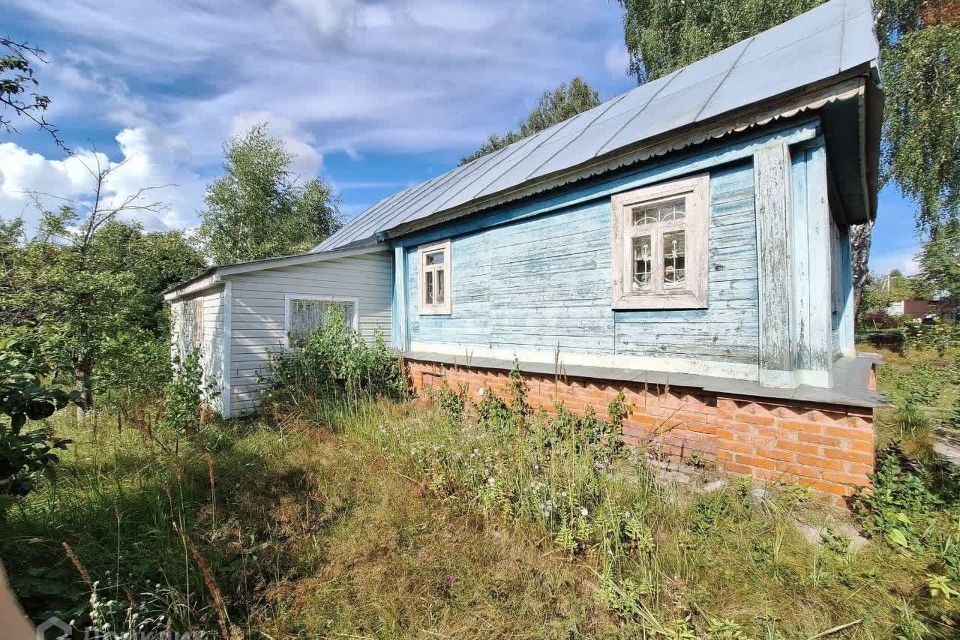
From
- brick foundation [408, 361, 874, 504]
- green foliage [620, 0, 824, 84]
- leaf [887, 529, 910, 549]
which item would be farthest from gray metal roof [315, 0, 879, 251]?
green foliage [620, 0, 824, 84]

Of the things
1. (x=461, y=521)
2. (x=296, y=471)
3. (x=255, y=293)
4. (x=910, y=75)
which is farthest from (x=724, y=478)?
(x=910, y=75)

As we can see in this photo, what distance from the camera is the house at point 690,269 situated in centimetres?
358

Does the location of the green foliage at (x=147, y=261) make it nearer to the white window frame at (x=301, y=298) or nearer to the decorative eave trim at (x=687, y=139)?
the white window frame at (x=301, y=298)

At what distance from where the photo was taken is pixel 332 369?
6.23 metres

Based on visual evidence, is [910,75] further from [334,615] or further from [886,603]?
[334,615]

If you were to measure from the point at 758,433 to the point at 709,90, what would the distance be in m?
3.85

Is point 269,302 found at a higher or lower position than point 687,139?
lower

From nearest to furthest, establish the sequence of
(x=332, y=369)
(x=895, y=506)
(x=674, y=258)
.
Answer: (x=895, y=506)
(x=674, y=258)
(x=332, y=369)

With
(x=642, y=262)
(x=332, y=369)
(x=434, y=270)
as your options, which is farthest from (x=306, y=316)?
(x=642, y=262)

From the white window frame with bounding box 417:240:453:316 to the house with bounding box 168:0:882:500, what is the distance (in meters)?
0.05

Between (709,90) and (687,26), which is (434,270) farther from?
(687,26)

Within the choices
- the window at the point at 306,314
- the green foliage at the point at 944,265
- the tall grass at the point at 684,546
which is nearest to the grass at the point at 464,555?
the tall grass at the point at 684,546

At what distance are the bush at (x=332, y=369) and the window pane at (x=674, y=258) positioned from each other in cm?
384

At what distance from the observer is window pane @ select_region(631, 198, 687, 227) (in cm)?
441
